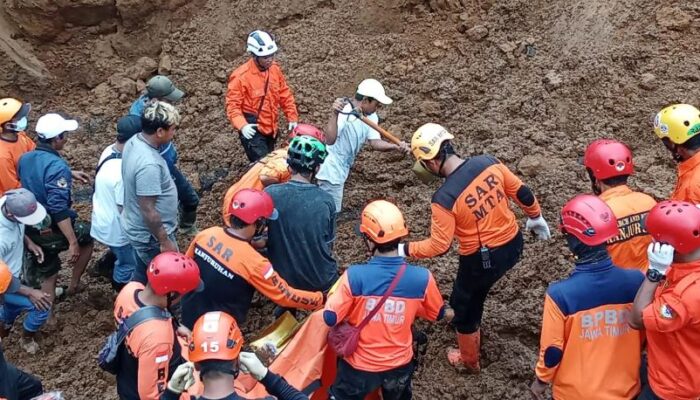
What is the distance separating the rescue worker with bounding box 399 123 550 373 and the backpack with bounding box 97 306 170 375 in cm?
159

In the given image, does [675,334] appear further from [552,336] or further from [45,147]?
[45,147]

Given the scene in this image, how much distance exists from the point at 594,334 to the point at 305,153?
2.20 m

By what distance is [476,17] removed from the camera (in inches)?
348

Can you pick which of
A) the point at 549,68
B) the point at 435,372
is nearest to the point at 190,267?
the point at 435,372

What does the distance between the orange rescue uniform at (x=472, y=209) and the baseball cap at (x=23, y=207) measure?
9.35 ft

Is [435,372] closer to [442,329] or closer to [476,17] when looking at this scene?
[442,329]

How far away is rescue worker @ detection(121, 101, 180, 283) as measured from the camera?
16.7 ft

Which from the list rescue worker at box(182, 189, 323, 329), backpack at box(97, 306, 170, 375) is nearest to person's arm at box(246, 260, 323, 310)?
rescue worker at box(182, 189, 323, 329)

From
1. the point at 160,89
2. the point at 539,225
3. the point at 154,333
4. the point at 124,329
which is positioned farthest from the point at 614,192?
the point at 160,89

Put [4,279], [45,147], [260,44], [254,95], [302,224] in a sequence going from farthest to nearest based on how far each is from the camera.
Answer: [254,95], [260,44], [45,147], [302,224], [4,279]

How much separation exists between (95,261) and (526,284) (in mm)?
4247

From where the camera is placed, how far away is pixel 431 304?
4.20 metres

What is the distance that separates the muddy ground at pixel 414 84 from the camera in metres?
6.17

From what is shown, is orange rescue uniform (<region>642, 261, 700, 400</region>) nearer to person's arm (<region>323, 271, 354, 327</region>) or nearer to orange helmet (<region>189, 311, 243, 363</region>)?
person's arm (<region>323, 271, 354, 327</region>)
